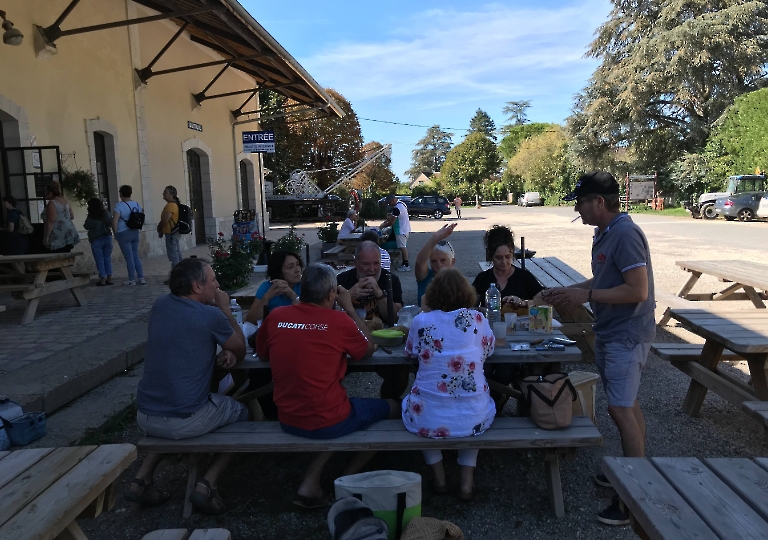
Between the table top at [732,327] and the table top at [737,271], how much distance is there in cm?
176

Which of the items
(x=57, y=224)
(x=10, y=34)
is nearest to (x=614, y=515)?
(x=57, y=224)

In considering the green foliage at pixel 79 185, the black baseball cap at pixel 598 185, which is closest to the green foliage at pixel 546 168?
the green foliage at pixel 79 185

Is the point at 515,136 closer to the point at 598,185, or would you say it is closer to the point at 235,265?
the point at 235,265

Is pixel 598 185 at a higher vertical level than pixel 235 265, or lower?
higher

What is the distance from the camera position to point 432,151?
120 meters

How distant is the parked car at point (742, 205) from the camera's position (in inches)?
931

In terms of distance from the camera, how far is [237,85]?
19156mm

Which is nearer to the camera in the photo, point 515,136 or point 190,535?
point 190,535

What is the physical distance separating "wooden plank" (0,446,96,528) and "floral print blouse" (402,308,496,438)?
156cm

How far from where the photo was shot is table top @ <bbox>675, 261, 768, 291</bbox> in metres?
6.09

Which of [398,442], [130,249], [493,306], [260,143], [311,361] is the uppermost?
[260,143]

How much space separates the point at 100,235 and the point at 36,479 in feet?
25.3

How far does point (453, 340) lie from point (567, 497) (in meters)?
1.09

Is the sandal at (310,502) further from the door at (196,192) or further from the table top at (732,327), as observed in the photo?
the door at (196,192)
